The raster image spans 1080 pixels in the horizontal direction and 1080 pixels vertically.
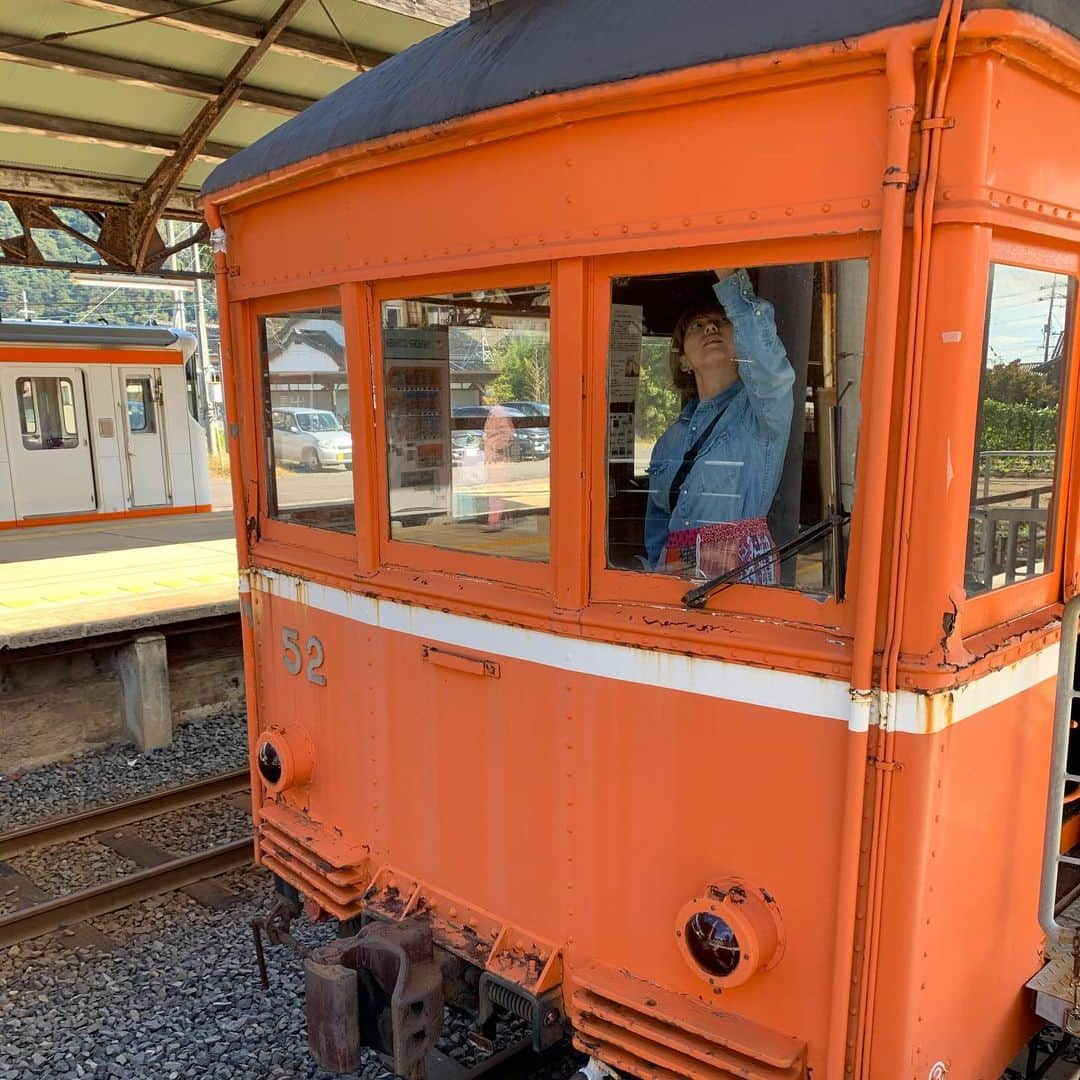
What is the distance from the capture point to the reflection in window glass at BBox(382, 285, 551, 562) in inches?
97.7

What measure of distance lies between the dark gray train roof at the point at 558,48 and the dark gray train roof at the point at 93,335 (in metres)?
10.5

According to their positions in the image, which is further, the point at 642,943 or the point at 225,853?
the point at 225,853

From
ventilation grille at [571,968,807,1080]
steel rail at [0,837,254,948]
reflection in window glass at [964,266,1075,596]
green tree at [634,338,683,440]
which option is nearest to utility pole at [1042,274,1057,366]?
reflection in window glass at [964,266,1075,596]

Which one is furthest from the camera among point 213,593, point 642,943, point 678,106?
point 213,593

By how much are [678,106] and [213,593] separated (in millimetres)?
6472

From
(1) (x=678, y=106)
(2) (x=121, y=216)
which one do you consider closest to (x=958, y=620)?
(1) (x=678, y=106)

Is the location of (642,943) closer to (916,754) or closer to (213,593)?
(916,754)

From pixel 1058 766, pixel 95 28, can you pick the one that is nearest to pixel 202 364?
pixel 95 28

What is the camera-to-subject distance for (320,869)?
3.18m

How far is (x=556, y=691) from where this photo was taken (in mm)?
2453

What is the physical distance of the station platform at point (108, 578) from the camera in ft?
21.7

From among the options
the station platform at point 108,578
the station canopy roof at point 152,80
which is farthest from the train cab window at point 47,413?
the station canopy roof at point 152,80

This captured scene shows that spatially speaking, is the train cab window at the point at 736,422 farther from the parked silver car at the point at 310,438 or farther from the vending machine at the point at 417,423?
the parked silver car at the point at 310,438

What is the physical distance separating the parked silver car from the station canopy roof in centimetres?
433
